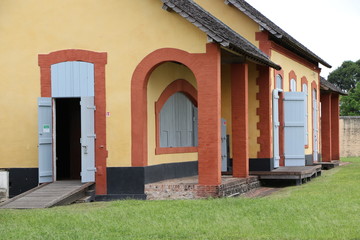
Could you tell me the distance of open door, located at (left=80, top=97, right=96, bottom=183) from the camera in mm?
17531

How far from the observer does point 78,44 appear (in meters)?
17.9

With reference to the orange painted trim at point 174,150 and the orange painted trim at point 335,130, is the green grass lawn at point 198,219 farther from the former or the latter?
the orange painted trim at point 335,130

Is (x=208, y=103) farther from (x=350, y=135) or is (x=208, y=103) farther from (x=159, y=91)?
(x=350, y=135)

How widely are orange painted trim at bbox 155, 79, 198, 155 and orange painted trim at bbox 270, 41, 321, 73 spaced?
3.14 metres

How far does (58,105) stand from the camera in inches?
800

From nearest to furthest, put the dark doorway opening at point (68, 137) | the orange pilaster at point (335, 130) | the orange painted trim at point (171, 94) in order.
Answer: the orange painted trim at point (171, 94), the dark doorway opening at point (68, 137), the orange pilaster at point (335, 130)

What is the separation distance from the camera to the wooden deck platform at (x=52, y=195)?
15766 millimetres

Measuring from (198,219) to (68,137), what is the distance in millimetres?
8753

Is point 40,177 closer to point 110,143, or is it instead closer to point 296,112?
point 110,143

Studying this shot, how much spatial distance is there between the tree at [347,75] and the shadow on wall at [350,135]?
30458mm

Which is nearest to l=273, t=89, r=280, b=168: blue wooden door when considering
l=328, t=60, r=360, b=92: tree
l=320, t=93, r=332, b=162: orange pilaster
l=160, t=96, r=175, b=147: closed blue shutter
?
l=160, t=96, r=175, b=147: closed blue shutter

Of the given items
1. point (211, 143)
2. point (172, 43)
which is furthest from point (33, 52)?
point (211, 143)

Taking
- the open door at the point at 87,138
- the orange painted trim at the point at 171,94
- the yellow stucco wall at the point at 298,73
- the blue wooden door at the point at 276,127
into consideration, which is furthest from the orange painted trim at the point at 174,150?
the yellow stucco wall at the point at 298,73

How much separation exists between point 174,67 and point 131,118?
2.60 meters
